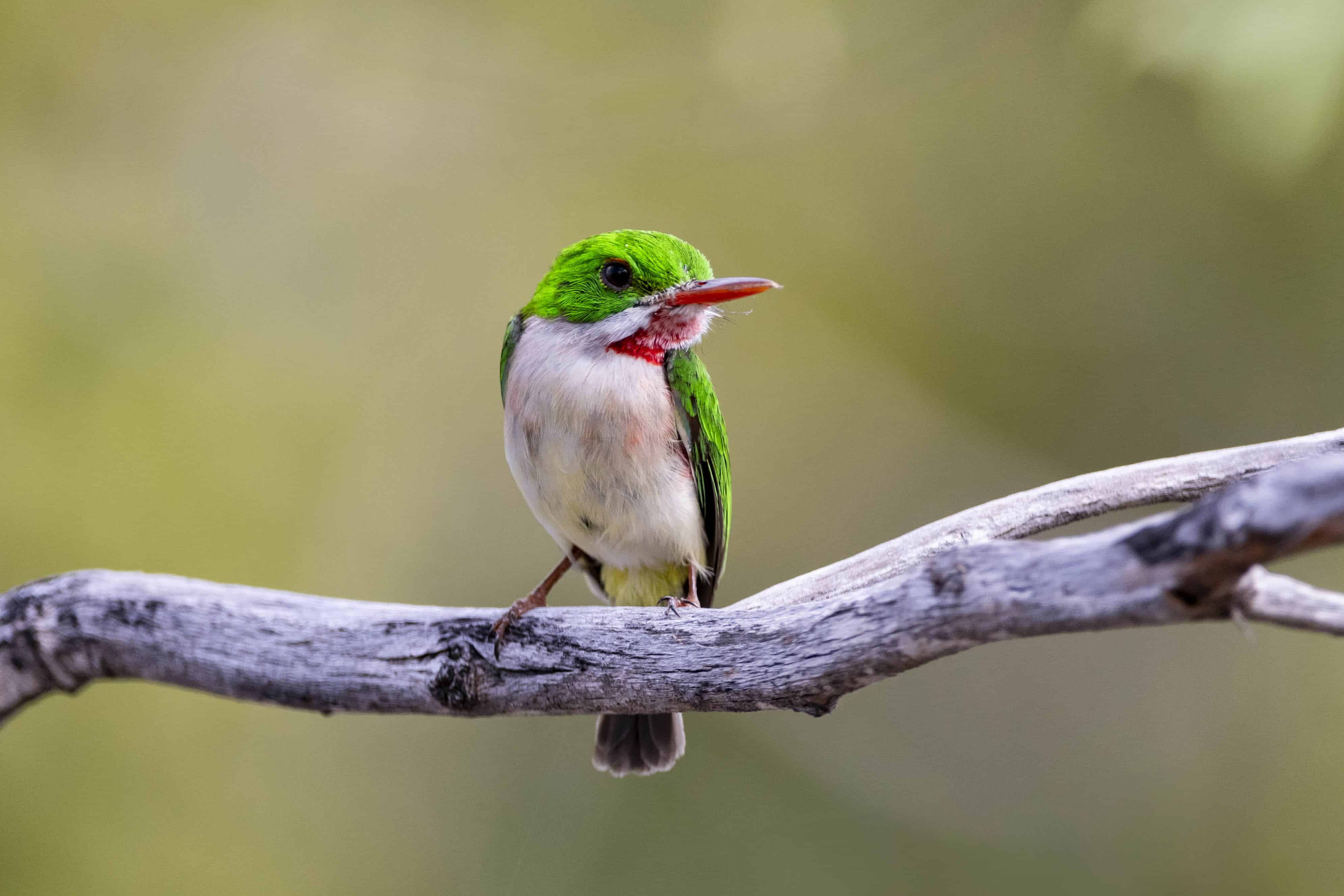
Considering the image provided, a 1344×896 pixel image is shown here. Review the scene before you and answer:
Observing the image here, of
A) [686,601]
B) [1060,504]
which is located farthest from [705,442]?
[1060,504]

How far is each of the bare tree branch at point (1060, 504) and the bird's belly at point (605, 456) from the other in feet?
1.63

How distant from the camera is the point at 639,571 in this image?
323 cm

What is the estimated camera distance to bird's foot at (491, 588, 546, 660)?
237 centimetres

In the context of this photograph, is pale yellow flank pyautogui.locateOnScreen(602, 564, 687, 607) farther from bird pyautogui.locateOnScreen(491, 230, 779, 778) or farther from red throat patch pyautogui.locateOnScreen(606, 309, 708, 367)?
red throat patch pyautogui.locateOnScreen(606, 309, 708, 367)

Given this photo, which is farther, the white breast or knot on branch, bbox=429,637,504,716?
the white breast

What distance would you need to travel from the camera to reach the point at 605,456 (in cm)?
279

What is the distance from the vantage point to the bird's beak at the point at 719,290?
8.89ft

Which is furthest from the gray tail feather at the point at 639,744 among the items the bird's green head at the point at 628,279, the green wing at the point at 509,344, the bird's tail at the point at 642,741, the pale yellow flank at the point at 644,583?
the bird's green head at the point at 628,279

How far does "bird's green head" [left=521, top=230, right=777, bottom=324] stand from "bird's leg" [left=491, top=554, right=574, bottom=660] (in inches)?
29.4

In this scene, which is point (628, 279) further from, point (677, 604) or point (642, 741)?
point (642, 741)

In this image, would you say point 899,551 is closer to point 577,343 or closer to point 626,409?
point 626,409

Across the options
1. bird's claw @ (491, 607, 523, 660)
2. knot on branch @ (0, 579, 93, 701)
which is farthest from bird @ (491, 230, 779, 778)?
knot on branch @ (0, 579, 93, 701)

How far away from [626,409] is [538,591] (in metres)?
0.55

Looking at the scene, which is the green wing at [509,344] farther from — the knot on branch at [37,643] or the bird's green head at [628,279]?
the knot on branch at [37,643]
